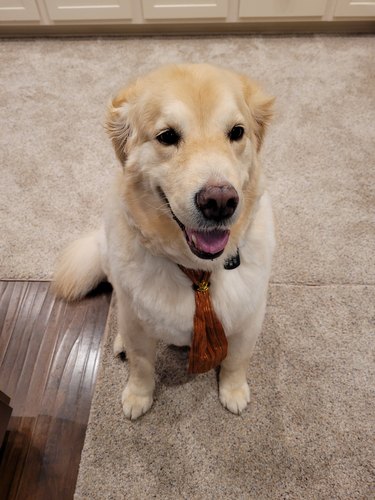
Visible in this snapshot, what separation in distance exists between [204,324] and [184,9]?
7.46ft

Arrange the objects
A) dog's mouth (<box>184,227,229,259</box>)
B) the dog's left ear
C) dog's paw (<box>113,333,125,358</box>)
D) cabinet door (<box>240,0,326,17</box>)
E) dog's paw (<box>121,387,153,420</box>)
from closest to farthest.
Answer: dog's mouth (<box>184,227,229,259</box>), the dog's left ear, dog's paw (<box>121,387,153,420</box>), dog's paw (<box>113,333,125,358</box>), cabinet door (<box>240,0,326,17</box>)

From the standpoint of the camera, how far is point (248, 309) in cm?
105

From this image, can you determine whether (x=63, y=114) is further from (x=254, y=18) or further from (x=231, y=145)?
(x=231, y=145)

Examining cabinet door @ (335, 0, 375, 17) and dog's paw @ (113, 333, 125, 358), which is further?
cabinet door @ (335, 0, 375, 17)

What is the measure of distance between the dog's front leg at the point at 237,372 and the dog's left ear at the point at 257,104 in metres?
0.51

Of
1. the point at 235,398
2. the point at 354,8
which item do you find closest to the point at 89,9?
the point at 354,8

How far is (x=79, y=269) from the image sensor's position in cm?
148

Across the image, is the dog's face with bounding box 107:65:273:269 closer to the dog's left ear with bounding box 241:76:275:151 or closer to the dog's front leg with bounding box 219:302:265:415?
the dog's left ear with bounding box 241:76:275:151

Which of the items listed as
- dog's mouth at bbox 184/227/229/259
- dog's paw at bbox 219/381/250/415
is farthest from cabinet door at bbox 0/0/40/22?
dog's paw at bbox 219/381/250/415

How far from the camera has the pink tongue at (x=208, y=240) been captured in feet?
2.95

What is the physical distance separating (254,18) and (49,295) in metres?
2.16

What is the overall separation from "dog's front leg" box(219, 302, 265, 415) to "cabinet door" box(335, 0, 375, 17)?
2303 mm

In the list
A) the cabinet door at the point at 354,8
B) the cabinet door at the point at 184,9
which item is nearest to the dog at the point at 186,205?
the cabinet door at the point at 184,9

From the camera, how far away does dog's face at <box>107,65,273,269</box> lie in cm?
→ 83
